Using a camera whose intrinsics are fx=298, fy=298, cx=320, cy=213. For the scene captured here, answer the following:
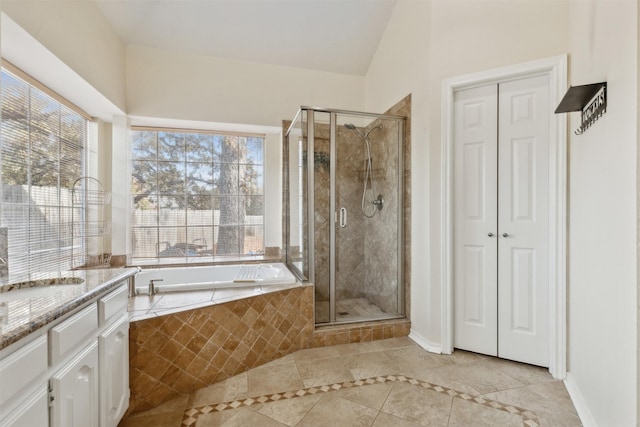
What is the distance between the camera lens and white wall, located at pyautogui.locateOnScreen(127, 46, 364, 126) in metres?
2.92

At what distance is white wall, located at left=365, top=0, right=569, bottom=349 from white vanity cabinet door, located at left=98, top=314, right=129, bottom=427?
2085 millimetres

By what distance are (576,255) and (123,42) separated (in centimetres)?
404

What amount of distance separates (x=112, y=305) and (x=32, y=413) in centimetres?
56

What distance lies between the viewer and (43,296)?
1.12 meters

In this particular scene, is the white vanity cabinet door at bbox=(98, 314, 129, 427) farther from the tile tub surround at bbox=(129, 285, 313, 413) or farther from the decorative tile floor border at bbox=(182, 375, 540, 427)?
the decorative tile floor border at bbox=(182, 375, 540, 427)

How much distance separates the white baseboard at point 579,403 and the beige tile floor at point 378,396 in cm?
3

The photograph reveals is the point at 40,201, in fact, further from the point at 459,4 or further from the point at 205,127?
the point at 459,4

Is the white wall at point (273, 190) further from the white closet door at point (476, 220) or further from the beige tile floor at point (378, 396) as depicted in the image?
A: the white closet door at point (476, 220)

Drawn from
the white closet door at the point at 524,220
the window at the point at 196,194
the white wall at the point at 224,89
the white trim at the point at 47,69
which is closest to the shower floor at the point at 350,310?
the white closet door at the point at 524,220

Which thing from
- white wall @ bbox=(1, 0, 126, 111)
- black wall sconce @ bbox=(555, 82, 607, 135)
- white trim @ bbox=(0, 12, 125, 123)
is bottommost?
black wall sconce @ bbox=(555, 82, 607, 135)

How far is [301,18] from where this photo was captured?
9.30 ft

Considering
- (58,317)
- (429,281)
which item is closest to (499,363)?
(429,281)

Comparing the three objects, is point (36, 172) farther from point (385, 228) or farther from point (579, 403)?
point (579, 403)

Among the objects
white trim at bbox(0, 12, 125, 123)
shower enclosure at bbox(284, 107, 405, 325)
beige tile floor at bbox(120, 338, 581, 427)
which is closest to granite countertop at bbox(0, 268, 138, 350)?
beige tile floor at bbox(120, 338, 581, 427)
